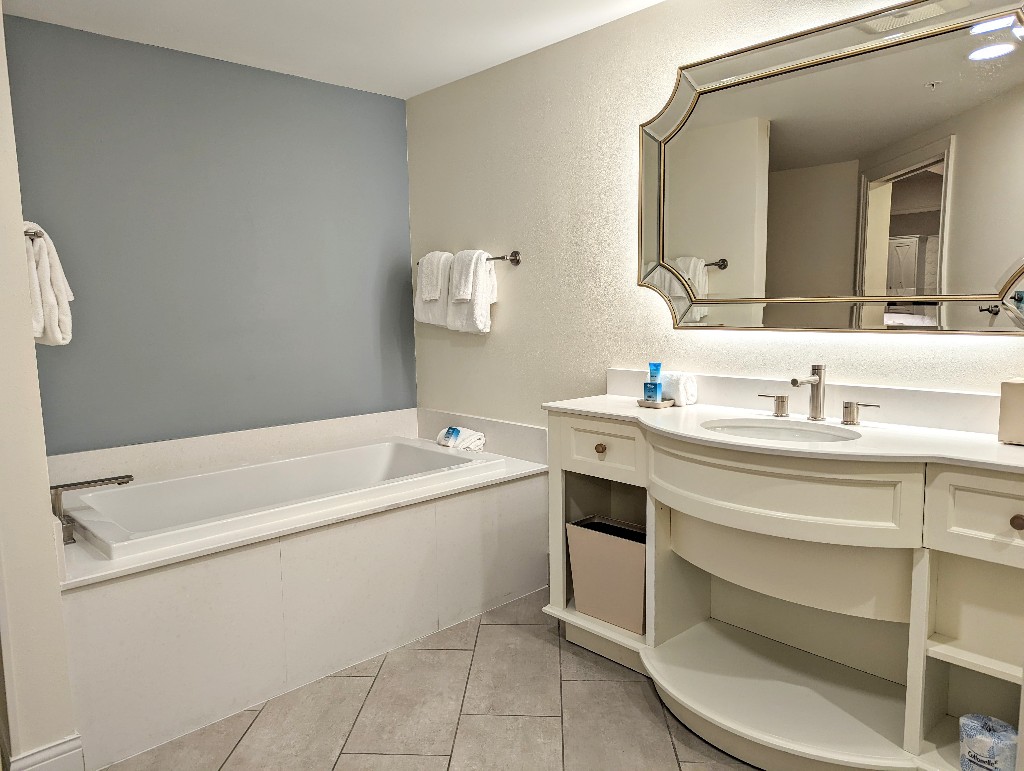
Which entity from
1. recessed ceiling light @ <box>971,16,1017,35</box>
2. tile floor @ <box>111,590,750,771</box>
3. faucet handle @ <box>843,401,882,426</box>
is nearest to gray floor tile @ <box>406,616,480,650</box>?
tile floor @ <box>111,590,750,771</box>

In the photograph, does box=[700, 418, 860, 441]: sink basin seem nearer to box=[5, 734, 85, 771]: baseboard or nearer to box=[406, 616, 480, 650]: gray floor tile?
box=[406, 616, 480, 650]: gray floor tile

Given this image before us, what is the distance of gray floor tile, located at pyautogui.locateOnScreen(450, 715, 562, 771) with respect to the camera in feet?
6.17

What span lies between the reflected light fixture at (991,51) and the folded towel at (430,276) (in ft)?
6.76

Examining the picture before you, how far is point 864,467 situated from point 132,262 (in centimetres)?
261

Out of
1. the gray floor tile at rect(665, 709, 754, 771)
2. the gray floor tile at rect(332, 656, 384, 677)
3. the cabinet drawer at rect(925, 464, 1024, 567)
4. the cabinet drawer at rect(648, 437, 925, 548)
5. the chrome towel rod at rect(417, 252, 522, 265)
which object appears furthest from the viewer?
the chrome towel rod at rect(417, 252, 522, 265)

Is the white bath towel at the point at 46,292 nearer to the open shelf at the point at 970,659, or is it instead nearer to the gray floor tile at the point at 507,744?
the gray floor tile at the point at 507,744

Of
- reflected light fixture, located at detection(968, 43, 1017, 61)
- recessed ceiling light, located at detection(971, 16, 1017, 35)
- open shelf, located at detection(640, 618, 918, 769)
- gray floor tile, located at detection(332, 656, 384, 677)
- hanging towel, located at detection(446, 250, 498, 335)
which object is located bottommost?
gray floor tile, located at detection(332, 656, 384, 677)

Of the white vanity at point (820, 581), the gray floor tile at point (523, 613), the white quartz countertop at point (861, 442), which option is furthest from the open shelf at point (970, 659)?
the gray floor tile at point (523, 613)

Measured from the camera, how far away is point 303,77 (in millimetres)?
3207

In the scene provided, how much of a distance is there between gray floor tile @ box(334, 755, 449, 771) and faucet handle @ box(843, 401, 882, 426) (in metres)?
1.41

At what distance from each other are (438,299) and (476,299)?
0.26 metres

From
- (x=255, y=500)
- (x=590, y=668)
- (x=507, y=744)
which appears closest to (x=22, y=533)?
(x=255, y=500)

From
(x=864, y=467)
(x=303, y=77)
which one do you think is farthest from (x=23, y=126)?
(x=864, y=467)

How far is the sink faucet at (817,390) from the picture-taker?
2.05 metres
